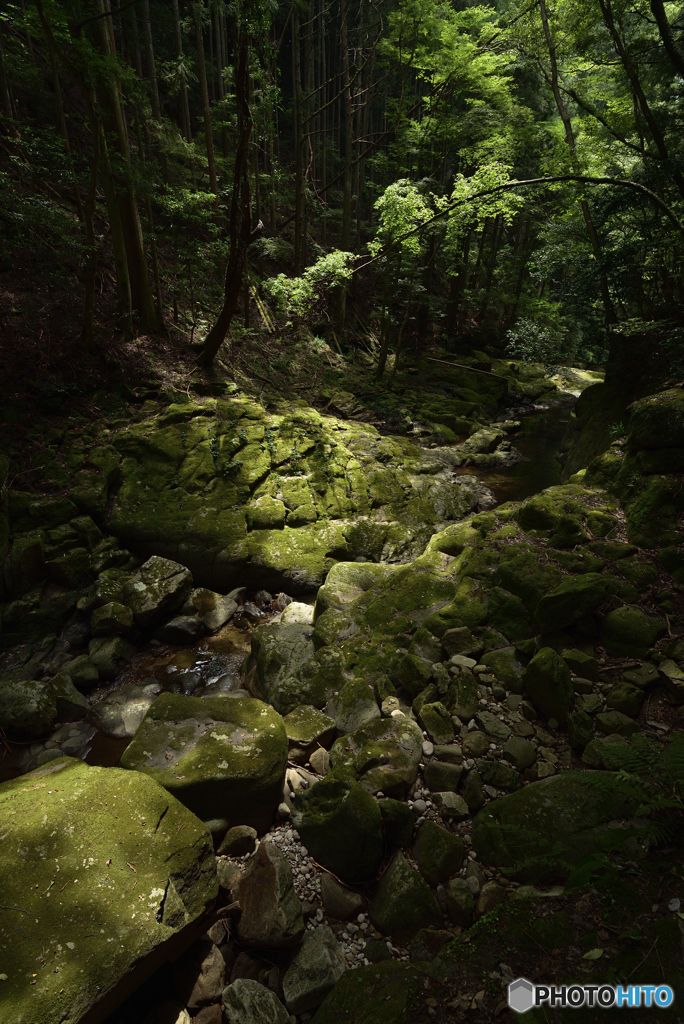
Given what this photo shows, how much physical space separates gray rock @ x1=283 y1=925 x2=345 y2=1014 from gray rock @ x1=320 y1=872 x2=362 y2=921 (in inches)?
5.7

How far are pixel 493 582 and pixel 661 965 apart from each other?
3.24 m

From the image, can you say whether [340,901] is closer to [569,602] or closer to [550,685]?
[550,685]

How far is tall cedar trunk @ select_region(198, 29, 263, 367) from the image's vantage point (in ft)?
23.5

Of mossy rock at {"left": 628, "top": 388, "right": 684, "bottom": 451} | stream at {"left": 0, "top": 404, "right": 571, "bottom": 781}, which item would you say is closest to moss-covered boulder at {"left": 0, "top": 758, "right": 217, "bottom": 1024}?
stream at {"left": 0, "top": 404, "right": 571, "bottom": 781}

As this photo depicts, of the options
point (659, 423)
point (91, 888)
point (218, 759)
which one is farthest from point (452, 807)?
point (659, 423)

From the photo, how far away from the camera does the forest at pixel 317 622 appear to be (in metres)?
2.34

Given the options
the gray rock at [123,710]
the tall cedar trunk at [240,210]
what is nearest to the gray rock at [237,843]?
the gray rock at [123,710]

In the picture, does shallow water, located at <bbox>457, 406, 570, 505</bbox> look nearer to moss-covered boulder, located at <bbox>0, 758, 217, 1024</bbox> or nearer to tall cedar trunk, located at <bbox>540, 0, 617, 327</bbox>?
tall cedar trunk, located at <bbox>540, 0, 617, 327</bbox>

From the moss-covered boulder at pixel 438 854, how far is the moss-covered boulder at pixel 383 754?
0.36 meters

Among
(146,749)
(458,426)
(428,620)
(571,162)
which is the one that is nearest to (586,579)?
(428,620)

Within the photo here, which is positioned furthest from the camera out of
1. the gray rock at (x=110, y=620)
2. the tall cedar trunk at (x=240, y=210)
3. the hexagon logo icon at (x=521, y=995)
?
the tall cedar trunk at (x=240, y=210)

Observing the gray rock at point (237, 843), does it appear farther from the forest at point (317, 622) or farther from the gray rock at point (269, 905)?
the gray rock at point (269, 905)

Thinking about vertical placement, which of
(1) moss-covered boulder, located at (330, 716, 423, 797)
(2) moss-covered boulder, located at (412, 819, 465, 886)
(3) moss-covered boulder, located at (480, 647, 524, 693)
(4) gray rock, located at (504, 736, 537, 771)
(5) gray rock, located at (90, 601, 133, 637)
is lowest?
(2) moss-covered boulder, located at (412, 819, 465, 886)

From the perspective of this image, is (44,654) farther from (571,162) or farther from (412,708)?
(571,162)
